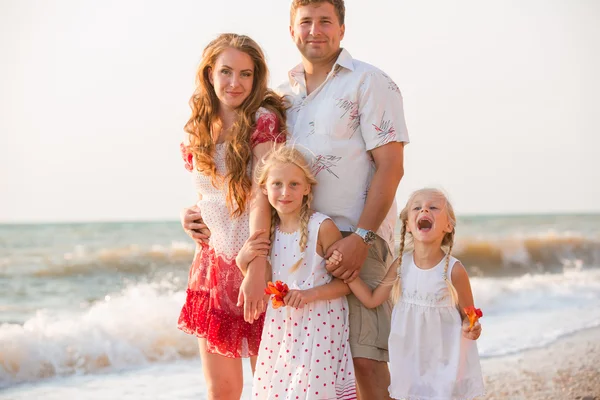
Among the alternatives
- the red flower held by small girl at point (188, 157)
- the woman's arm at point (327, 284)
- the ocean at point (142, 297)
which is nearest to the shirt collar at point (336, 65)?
the red flower held by small girl at point (188, 157)

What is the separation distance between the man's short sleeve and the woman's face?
1.71 ft

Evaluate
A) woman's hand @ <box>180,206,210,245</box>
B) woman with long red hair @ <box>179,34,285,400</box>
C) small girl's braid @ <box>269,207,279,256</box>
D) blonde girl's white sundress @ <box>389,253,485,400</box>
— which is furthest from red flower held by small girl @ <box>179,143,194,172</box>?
blonde girl's white sundress @ <box>389,253,485,400</box>

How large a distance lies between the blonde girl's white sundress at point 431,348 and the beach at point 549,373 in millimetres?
2522

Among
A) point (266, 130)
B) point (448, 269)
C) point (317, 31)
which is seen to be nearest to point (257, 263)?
point (266, 130)

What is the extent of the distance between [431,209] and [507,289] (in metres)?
8.26

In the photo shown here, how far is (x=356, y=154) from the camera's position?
3.42 m

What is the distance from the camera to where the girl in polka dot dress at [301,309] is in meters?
3.26

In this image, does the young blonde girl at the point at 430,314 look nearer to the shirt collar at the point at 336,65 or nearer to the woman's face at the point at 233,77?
the shirt collar at the point at 336,65

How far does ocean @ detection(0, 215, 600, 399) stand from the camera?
22.7 ft

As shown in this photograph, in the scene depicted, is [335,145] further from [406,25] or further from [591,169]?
[591,169]

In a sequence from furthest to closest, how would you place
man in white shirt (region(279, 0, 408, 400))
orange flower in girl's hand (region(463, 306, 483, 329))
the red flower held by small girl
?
1. the red flower held by small girl
2. man in white shirt (region(279, 0, 408, 400))
3. orange flower in girl's hand (region(463, 306, 483, 329))

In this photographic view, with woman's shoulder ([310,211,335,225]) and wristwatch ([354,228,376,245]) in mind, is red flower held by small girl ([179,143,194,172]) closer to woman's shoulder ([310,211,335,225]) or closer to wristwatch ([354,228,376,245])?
woman's shoulder ([310,211,335,225])

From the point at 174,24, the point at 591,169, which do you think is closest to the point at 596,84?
the point at 591,169

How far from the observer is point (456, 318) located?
10.8ft
